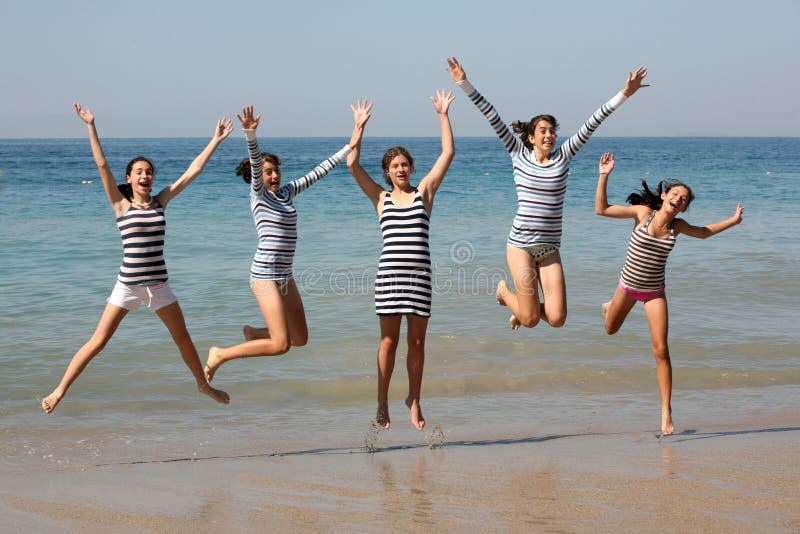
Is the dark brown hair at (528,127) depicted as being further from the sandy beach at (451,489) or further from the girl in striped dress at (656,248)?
the sandy beach at (451,489)

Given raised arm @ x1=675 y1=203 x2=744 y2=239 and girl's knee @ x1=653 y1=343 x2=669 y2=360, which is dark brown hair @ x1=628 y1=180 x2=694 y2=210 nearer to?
raised arm @ x1=675 y1=203 x2=744 y2=239

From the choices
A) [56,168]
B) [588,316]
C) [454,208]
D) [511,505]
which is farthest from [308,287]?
[56,168]

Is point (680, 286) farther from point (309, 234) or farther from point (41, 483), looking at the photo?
point (41, 483)

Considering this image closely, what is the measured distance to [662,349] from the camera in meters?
7.30

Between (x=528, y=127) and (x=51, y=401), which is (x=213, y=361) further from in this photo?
(x=528, y=127)

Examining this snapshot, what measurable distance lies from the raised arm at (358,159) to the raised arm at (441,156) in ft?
1.12

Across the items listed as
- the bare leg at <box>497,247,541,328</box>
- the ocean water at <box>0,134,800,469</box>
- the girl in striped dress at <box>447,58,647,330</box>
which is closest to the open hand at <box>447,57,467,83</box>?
the girl in striped dress at <box>447,58,647,330</box>

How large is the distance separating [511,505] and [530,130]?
340cm

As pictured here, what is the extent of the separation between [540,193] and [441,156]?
38.3 inches

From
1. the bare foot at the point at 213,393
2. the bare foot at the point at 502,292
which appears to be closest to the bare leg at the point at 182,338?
the bare foot at the point at 213,393

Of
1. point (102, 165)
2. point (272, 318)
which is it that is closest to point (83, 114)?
point (102, 165)

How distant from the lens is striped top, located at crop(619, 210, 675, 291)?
7375 millimetres

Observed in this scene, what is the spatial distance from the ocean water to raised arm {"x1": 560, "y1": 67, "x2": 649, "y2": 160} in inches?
92.2

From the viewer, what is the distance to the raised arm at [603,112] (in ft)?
24.4
